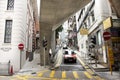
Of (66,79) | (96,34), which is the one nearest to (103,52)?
(96,34)

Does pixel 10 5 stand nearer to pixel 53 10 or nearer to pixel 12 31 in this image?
pixel 12 31

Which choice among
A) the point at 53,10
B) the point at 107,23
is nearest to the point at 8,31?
the point at 53,10

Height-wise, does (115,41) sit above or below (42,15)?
below

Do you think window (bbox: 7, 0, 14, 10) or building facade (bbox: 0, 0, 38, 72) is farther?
window (bbox: 7, 0, 14, 10)

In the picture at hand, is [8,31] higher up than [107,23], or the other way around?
[107,23]

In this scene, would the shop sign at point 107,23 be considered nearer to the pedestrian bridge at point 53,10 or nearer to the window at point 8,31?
the pedestrian bridge at point 53,10

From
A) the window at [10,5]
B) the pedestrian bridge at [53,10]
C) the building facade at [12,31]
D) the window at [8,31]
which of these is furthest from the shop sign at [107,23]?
the window at [10,5]

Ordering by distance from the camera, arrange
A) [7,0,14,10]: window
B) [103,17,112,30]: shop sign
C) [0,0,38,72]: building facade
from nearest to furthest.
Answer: [103,17,112,30]: shop sign, [0,0,38,72]: building facade, [7,0,14,10]: window

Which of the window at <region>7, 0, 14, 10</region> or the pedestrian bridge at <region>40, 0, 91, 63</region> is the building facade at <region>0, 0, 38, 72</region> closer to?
the window at <region>7, 0, 14, 10</region>

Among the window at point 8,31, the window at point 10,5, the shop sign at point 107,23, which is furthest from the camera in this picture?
the window at point 10,5

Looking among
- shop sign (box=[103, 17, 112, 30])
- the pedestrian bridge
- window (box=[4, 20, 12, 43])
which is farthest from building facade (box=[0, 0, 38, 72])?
shop sign (box=[103, 17, 112, 30])

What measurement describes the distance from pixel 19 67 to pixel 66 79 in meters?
9.28

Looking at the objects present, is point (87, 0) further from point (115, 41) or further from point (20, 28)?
point (20, 28)

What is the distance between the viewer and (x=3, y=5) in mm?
22484
